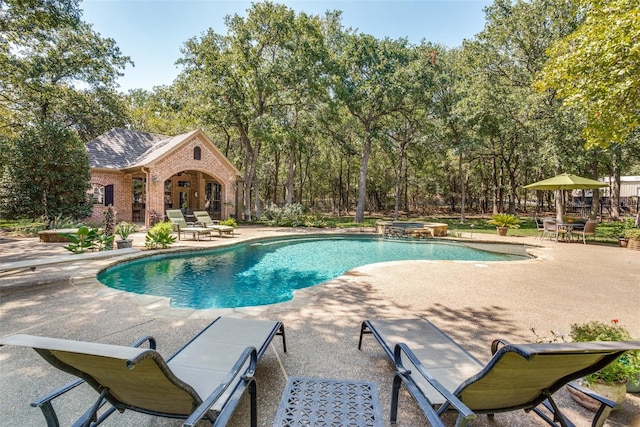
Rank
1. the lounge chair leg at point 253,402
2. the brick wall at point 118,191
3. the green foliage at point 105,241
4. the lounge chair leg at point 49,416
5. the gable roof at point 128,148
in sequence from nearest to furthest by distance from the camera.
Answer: the lounge chair leg at point 49,416
the lounge chair leg at point 253,402
the green foliage at point 105,241
the brick wall at point 118,191
the gable roof at point 128,148

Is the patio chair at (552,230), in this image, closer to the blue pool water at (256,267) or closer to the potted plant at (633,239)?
the potted plant at (633,239)

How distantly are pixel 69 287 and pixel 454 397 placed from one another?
681 cm

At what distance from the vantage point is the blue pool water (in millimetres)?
6975

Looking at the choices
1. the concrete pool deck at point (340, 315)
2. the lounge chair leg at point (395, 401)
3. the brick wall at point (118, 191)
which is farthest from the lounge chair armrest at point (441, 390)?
the brick wall at point (118, 191)

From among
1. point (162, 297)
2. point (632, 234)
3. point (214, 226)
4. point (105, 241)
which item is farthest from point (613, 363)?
point (214, 226)

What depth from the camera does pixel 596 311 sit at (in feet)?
17.0

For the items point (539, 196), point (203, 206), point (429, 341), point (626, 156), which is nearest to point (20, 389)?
point (429, 341)

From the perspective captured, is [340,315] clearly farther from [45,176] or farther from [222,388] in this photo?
[45,176]

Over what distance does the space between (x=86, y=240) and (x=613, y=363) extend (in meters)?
11.0

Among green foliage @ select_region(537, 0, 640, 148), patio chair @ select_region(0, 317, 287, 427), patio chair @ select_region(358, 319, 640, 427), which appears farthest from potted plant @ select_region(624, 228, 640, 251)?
patio chair @ select_region(0, 317, 287, 427)

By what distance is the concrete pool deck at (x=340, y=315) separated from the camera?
2748 millimetres

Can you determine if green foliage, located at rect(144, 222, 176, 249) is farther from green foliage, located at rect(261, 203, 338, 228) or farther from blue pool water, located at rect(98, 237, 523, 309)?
green foliage, located at rect(261, 203, 338, 228)

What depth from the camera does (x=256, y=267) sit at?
32.0 ft

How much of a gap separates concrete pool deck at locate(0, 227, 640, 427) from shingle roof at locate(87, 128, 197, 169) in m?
10.2
